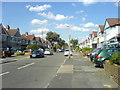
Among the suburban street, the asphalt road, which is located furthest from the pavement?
the asphalt road

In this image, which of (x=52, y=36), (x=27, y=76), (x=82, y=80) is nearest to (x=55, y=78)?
(x=82, y=80)

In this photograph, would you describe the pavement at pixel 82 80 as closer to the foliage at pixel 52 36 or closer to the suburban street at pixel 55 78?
the suburban street at pixel 55 78

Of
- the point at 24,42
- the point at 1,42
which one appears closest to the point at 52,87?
the point at 1,42

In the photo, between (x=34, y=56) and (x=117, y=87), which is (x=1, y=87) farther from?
(x=34, y=56)

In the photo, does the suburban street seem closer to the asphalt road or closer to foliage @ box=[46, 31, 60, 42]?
the asphalt road

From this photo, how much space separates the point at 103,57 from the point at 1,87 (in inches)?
360

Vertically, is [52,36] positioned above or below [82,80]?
above

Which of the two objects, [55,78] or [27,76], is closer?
[55,78]

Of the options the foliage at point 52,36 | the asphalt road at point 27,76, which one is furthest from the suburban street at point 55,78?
the foliage at point 52,36

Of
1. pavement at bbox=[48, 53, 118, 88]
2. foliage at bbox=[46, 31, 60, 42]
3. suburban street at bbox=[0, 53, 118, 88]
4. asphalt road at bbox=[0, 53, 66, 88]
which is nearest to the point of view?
pavement at bbox=[48, 53, 118, 88]

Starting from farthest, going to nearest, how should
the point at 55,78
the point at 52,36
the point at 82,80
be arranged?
the point at 52,36
the point at 55,78
the point at 82,80

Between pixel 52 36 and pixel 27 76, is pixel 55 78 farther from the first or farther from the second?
pixel 52 36

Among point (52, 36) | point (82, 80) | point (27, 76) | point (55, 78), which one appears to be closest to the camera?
point (82, 80)

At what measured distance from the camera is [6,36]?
59562 mm
